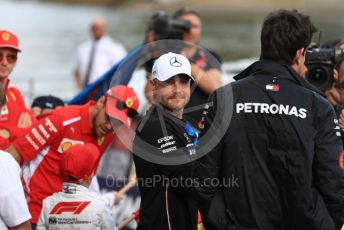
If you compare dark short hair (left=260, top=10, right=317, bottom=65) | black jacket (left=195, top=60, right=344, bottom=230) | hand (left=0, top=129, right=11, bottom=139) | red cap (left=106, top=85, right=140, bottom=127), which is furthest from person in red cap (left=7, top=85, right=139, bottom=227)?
dark short hair (left=260, top=10, right=317, bottom=65)

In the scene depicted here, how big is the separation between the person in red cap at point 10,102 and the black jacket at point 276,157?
242 cm

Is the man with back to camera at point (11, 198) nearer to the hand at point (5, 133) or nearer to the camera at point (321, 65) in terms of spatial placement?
the hand at point (5, 133)

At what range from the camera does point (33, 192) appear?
5434 millimetres

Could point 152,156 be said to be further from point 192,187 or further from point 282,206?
point 282,206

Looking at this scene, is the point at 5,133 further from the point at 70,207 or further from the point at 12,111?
the point at 70,207

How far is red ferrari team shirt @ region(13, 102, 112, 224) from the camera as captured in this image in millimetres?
5328

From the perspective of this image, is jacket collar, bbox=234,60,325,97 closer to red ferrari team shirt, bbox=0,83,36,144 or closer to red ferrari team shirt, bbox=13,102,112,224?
red ferrari team shirt, bbox=13,102,112,224

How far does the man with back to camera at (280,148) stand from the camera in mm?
3861

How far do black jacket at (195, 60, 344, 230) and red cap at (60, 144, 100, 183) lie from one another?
0.96 meters

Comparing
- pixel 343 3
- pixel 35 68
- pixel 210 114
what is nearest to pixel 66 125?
pixel 210 114

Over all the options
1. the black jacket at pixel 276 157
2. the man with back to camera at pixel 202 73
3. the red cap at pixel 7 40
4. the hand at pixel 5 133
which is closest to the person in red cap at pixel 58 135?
the hand at pixel 5 133

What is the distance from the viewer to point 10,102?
20.0ft

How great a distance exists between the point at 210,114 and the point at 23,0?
119m

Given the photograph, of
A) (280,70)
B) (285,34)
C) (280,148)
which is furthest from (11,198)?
(285,34)
